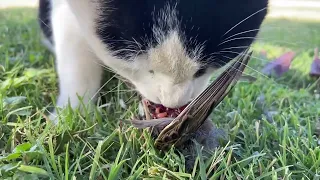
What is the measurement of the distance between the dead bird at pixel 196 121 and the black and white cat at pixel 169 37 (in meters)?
0.06

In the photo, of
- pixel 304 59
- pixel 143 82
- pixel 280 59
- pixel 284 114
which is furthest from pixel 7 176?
pixel 304 59

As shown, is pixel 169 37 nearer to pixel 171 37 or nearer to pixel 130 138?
pixel 171 37

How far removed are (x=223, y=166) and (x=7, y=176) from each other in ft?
1.27

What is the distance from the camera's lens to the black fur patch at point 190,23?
0.85 metres

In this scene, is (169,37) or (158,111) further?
(158,111)

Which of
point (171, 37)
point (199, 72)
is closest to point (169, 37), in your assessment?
point (171, 37)

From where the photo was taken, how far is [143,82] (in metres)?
1.00

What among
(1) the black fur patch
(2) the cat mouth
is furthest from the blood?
(1) the black fur patch

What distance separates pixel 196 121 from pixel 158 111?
175 mm

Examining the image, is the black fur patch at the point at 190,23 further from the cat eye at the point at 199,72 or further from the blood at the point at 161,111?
the blood at the point at 161,111

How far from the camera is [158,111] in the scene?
1.01m

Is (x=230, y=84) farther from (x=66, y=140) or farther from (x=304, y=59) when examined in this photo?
(x=304, y=59)

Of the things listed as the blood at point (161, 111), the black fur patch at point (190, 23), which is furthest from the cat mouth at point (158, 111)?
the black fur patch at point (190, 23)

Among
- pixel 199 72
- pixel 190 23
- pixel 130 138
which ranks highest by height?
pixel 190 23
